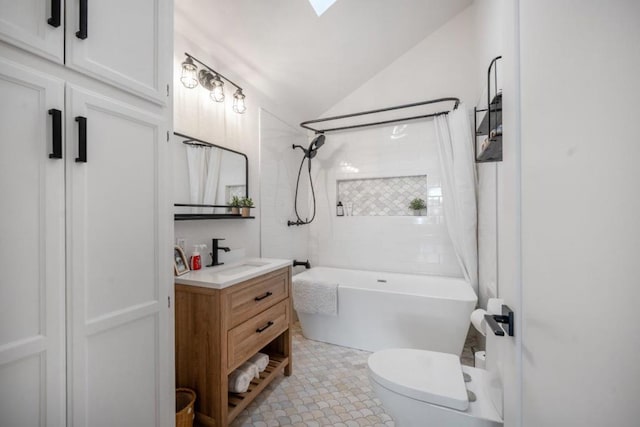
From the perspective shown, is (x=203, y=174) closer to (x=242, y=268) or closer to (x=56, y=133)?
(x=242, y=268)

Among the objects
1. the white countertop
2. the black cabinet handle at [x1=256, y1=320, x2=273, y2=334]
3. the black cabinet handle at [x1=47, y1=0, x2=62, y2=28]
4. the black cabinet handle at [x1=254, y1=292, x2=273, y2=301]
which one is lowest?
the black cabinet handle at [x1=256, y1=320, x2=273, y2=334]

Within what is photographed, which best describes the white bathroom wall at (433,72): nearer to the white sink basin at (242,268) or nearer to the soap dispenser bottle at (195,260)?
the white sink basin at (242,268)

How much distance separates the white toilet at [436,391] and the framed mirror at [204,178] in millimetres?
1543

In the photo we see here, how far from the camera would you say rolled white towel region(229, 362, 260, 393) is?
1.62 metres

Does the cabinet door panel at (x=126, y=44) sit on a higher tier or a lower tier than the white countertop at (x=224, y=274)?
higher

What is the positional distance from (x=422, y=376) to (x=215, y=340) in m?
1.09

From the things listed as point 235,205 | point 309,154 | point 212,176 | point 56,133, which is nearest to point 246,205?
point 235,205

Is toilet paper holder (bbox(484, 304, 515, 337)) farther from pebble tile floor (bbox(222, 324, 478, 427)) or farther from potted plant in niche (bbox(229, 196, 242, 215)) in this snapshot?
potted plant in niche (bbox(229, 196, 242, 215))

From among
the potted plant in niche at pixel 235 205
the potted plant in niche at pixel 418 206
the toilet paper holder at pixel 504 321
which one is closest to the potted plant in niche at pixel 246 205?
the potted plant in niche at pixel 235 205

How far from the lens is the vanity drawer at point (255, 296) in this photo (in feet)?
4.91

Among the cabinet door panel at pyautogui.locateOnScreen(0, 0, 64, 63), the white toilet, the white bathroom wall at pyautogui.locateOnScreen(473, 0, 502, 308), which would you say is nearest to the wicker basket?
the white toilet

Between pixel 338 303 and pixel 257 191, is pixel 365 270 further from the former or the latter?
pixel 257 191

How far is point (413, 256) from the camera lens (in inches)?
119

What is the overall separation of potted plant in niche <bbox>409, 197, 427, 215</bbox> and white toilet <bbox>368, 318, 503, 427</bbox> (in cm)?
182
